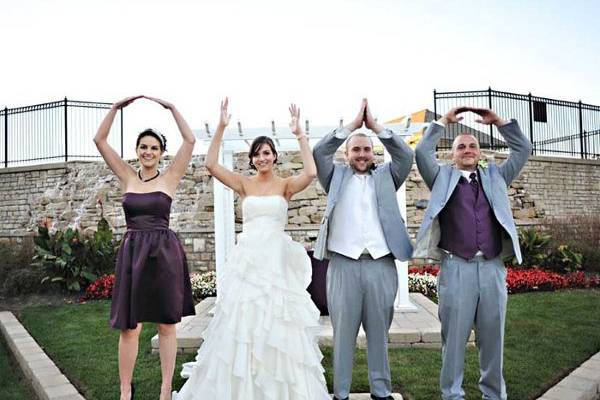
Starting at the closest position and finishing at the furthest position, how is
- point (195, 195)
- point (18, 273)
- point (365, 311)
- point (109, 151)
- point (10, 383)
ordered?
point (365, 311) → point (109, 151) → point (10, 383) → point (18, 273) → point (195, 195)

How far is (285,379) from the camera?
2830 mm

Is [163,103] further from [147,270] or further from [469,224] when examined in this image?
[469,224]

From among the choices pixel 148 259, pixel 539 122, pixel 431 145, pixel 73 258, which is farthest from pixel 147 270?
pixel 539 122

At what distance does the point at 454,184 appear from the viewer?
3082 mm

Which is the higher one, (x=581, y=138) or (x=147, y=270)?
(x=581, y=138)

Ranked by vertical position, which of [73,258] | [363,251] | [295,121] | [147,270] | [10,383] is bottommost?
[10,383]

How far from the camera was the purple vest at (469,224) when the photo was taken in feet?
9.80

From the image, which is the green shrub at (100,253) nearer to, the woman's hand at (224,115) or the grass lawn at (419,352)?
the grass lawn at (419,352)

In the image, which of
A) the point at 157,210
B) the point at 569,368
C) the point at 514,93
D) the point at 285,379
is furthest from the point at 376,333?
the point at 514,93

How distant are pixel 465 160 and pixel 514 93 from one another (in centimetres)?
1335

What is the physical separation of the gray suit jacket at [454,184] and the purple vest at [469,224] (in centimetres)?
Result: 5

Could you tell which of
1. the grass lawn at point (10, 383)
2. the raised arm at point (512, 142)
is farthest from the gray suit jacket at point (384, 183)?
the grass lawn at point (10, 383)

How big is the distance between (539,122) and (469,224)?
14.5 meters

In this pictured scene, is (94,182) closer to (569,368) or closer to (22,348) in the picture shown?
(22,348)
